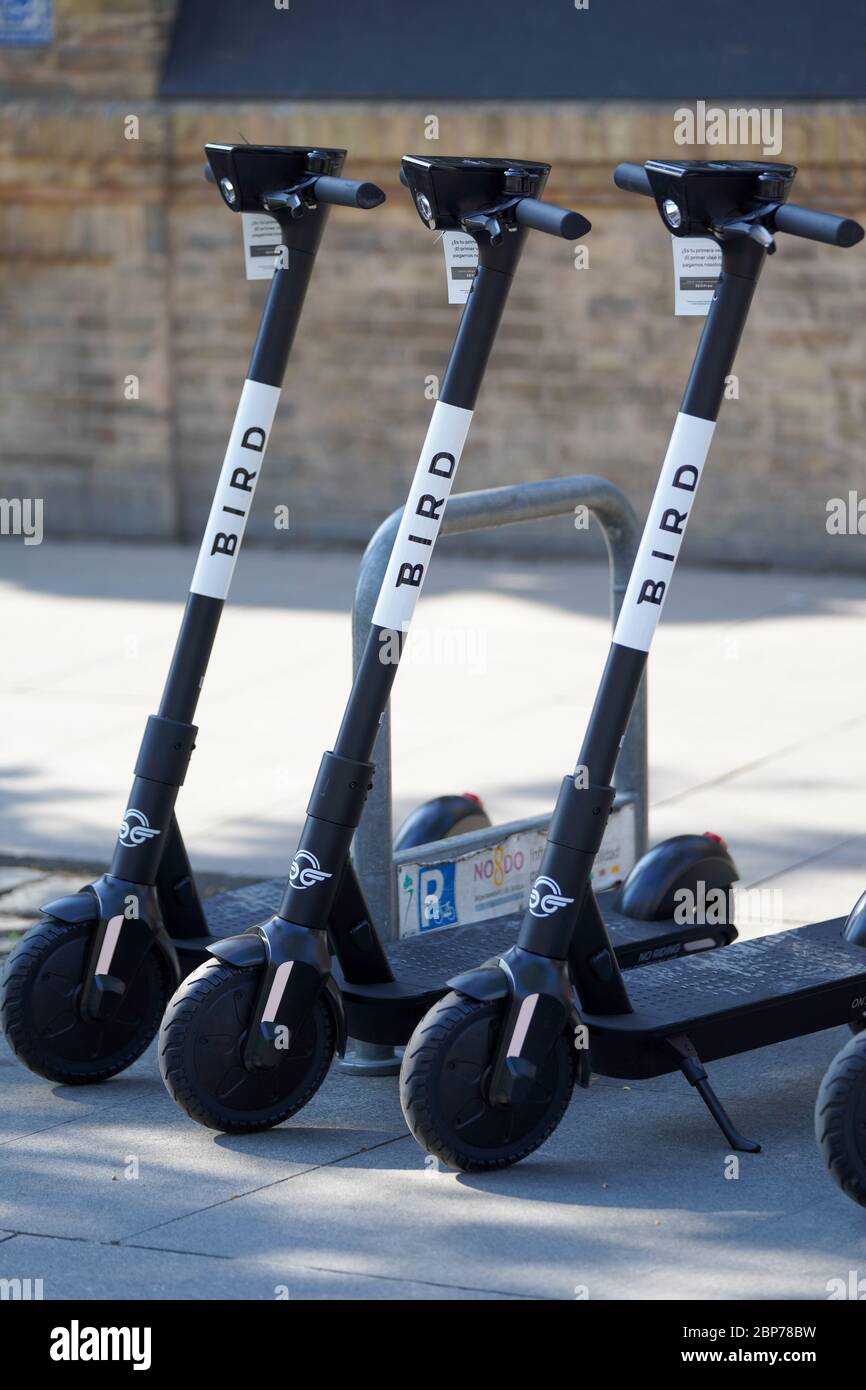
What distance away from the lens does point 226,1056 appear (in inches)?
184

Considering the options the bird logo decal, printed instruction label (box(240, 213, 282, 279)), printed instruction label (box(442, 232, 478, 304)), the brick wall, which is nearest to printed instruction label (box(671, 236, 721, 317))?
printed instruction label (box(442, 232, 478, 304))

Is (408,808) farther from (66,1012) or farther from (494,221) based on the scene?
(494,221)

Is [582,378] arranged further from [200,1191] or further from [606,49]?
[200,1191]

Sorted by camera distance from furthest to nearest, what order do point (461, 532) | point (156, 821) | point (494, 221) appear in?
point (461, 532) → point (156, 821) → point (494, 221)

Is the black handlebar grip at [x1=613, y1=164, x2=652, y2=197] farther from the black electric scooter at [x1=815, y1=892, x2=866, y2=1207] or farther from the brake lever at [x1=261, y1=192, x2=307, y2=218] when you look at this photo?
the black electric scooter at [x1=815, y1=892, x2=866, y2=1207]

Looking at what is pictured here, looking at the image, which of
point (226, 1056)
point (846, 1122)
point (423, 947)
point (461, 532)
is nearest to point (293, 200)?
point (461, 532)

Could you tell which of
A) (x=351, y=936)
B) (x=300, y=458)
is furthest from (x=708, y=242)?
(x=300, y=458)

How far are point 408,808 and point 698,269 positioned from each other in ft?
11.0

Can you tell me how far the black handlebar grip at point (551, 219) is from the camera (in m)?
4.43

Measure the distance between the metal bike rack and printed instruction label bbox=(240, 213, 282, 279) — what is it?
0.64m

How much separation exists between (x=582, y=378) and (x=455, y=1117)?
7.67 meters

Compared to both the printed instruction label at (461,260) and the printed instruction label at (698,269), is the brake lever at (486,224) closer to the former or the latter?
the printed instruction label at (461,260)

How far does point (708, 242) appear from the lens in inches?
177

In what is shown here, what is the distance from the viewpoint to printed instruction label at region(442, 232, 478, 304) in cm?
478
